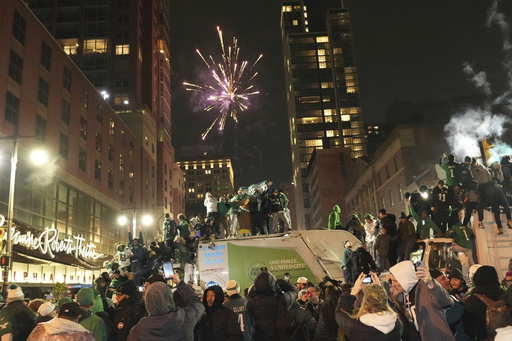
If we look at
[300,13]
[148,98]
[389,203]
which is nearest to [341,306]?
[389,203]

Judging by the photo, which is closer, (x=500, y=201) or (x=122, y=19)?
(x=500, y=201)

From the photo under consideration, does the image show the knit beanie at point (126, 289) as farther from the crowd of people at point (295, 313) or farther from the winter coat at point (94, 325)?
the winter coat at point (94, 325)

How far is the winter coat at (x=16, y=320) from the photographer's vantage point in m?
6.05

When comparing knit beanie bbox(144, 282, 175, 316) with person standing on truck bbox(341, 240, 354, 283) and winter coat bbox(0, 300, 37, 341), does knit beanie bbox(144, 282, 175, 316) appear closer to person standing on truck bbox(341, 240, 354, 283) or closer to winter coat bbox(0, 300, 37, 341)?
winter coat bbox(0, 300, 37, 341)

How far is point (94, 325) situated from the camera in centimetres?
525

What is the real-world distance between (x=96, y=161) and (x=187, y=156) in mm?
126703

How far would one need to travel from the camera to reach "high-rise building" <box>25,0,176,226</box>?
72.9m

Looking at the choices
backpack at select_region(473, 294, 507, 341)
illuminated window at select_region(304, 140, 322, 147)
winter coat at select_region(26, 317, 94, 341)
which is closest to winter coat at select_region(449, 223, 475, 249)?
backpack at select_region(473, 294, 507, 341)

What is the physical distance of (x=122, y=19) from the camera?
3054 inches

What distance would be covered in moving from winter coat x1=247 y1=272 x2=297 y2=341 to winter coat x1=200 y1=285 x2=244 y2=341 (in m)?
0.39

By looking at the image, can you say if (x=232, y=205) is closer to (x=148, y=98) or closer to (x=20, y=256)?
(x=20, y=256)

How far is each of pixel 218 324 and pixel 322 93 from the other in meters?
129

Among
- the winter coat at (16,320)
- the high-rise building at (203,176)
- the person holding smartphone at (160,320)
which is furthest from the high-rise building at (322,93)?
the person holding smartphone at (160,320)

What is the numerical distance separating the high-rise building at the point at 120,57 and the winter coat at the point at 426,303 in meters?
66.7
